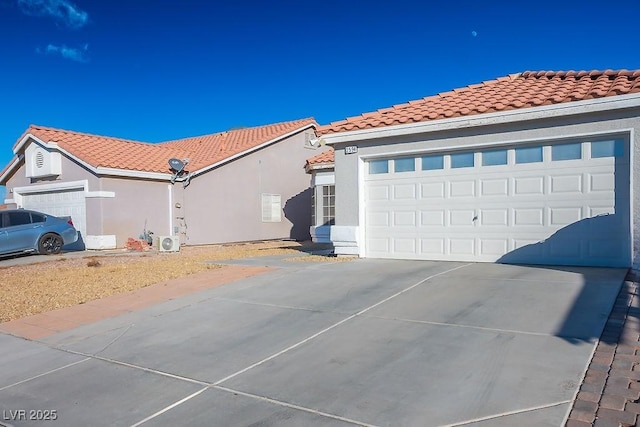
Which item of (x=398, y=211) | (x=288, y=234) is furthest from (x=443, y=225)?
(x=288, y=234)

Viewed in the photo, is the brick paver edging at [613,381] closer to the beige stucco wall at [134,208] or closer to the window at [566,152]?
the window at [566,152]

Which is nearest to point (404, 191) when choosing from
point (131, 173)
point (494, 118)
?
point (494, 118)

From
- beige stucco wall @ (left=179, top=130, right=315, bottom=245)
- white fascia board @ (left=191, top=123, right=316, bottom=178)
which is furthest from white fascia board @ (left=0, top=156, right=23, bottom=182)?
white fascia board @ (left=191, top=123, right=316, bottom=178)

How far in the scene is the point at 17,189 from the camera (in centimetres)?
1894

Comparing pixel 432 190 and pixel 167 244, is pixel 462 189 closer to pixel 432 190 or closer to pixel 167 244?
pixel 432 190

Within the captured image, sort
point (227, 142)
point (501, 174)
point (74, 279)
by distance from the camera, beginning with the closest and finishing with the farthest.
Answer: point (501, 174) → point (74, 279) → point (227, 142)

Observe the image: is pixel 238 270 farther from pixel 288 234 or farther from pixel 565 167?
pixel 288 234

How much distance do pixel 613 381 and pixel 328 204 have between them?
14.2 m

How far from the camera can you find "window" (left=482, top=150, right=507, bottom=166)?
9.30m

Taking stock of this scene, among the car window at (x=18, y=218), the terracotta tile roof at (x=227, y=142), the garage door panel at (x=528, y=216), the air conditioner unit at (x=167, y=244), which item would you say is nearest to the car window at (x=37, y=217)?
the car window at (x=18, y=218)

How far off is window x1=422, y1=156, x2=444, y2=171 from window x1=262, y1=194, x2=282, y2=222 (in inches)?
475

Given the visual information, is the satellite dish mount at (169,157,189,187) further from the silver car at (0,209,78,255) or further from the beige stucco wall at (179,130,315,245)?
the silver car at (0,209,78,255)

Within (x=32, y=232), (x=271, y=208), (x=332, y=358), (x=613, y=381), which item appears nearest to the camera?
(x=613, y=381)

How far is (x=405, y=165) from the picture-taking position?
10531mm
